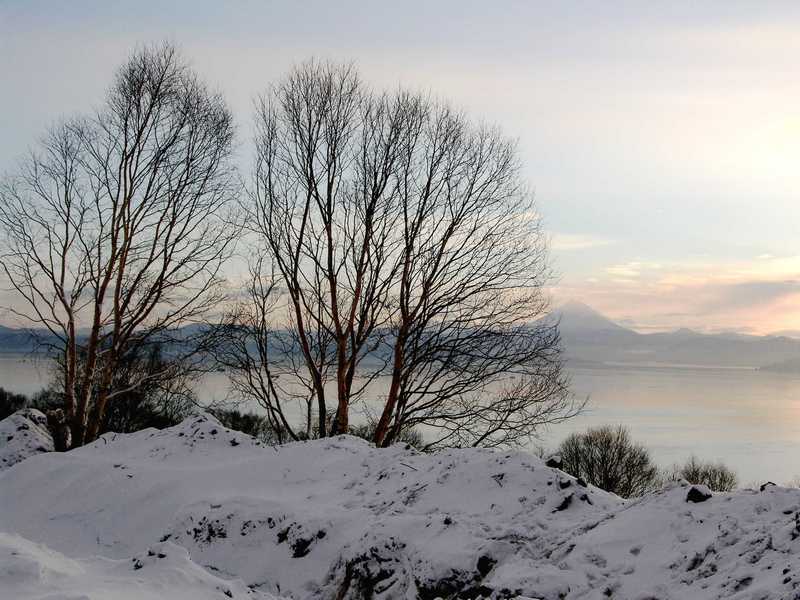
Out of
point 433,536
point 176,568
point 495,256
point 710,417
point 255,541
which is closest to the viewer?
point 176,568

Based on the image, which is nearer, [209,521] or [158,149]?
[209,521]

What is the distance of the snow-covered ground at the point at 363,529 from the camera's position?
18.5 ft

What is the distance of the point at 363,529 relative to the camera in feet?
25.3

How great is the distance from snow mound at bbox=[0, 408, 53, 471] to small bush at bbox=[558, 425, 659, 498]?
38.2 m

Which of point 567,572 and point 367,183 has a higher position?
point 367,183

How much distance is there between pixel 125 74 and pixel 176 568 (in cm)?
1478

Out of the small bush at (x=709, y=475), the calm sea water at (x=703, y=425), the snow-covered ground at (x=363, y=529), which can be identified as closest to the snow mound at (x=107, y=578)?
the snow-covered ground at (x=363, y=529)

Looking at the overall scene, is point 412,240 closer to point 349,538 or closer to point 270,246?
point 270,246

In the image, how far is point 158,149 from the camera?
1723 centimetres

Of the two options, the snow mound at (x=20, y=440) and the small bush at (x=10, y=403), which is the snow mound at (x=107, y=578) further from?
the small bush at (x=10, y=403)

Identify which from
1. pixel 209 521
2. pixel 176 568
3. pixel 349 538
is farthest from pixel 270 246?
pixel 176 568

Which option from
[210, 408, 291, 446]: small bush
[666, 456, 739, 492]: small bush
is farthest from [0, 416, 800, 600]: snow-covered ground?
[666, 456, 739, 492]: small bush

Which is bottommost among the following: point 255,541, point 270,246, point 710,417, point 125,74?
point 710,417

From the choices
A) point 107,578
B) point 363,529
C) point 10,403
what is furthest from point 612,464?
point 10,403
